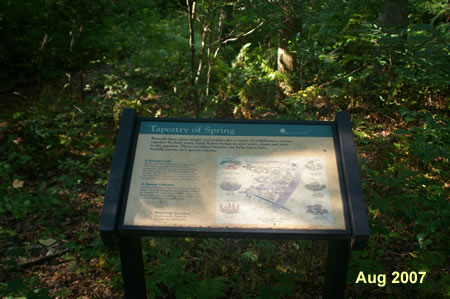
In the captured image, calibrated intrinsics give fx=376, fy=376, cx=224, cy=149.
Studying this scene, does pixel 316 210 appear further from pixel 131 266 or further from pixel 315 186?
pixel 131 266

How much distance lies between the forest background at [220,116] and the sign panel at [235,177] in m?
0.40

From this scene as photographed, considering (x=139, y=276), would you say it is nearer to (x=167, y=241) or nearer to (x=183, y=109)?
(x=167, y=241)

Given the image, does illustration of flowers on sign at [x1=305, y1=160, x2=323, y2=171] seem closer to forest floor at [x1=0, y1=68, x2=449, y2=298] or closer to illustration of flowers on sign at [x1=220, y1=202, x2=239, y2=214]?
illustration of flowers on sign at [x1=220, y1=202, x2=239, y2=214]

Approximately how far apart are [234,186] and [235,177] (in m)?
0.06

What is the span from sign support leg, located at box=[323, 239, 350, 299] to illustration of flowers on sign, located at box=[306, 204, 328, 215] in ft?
0.91

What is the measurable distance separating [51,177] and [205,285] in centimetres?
333

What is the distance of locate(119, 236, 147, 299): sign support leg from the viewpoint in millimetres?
2307

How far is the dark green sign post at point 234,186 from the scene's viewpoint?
2.06 m

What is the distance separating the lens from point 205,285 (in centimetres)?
218
